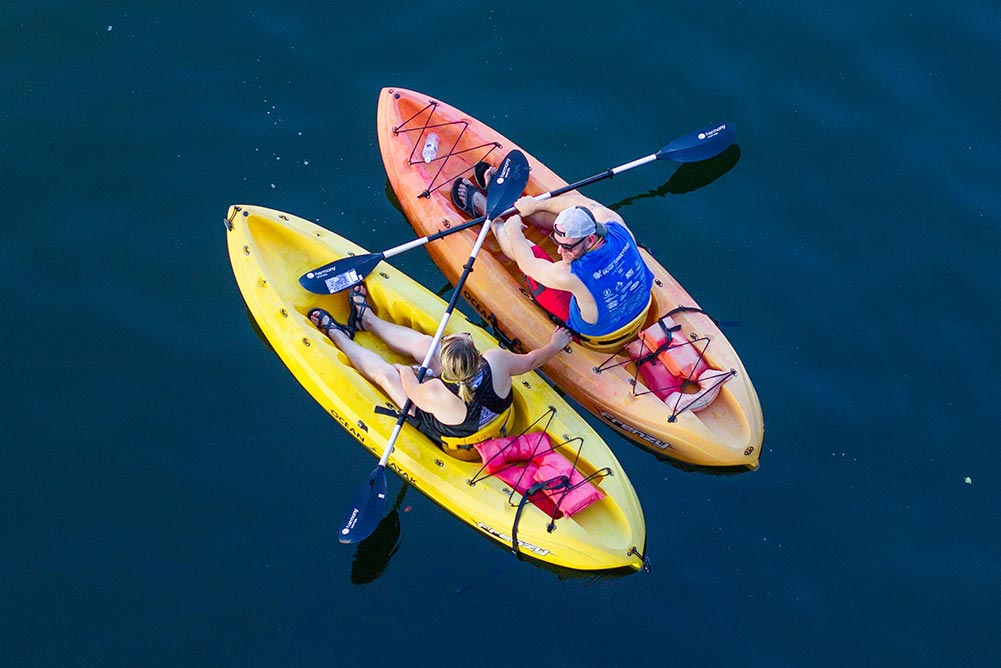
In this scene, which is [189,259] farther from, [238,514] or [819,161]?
[819,161]

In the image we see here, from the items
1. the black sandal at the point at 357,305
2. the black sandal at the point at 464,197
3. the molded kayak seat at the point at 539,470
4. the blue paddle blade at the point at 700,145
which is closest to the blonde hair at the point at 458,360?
the molded kayak seat at the point at 539,470

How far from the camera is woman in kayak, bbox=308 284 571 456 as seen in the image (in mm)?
6051

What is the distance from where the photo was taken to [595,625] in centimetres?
679

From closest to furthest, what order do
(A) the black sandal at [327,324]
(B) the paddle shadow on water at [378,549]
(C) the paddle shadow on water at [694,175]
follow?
(B) the paddle shadow on water at [378,549], (A) the black sandal at [327,324], (C) the paddle shadow on water at [694,175]

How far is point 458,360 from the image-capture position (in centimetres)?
586

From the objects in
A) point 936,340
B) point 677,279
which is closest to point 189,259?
point 677,279

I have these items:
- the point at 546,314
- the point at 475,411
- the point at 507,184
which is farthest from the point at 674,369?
the point at 507,184

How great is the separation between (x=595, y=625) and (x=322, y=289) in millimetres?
3081

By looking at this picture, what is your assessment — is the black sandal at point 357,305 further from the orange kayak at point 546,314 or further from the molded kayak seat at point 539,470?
the molded kayak seat at point 539,470

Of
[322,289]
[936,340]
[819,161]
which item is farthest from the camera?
[819,161]

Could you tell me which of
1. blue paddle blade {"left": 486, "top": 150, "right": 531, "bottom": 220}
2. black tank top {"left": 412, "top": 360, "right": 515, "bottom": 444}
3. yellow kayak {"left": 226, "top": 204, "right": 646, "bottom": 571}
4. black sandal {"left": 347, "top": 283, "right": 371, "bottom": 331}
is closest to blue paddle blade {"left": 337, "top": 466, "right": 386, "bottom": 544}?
yellow kayak {"left": 226, "top": 204, "right": 646, "bottom": 571}

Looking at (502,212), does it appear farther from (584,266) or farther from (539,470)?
(539,470)

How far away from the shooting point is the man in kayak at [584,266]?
21.0 feet

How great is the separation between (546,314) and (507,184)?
1056mm
